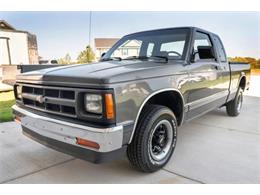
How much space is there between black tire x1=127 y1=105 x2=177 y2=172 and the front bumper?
25cm

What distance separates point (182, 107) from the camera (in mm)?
3008

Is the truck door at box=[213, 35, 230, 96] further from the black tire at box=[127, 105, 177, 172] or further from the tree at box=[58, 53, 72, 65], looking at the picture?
the tree at box=[58, 53, 72, 65]

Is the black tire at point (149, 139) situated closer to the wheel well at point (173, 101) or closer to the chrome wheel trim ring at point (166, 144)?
the chrome wheel trim ring at point (166, 144)

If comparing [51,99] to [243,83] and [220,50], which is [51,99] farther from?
[243,83]

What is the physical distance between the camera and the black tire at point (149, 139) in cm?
237

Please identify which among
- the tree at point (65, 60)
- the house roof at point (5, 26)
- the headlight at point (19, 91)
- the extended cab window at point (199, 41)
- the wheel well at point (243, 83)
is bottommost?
the wheel well at point (243, 83)

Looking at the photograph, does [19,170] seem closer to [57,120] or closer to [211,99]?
[57,120]

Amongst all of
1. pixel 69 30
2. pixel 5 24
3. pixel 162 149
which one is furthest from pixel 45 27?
pixel 162 149

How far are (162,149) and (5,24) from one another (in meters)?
11.7

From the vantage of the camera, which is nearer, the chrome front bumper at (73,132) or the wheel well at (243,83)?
the chrome front bumper at (73,132)

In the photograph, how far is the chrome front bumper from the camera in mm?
1957

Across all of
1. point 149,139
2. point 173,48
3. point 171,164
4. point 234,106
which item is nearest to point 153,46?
→ point 173,48

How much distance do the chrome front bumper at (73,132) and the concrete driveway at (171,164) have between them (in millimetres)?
548

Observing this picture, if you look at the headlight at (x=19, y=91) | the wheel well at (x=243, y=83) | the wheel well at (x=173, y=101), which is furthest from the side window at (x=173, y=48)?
the wheel well at (x=243, y=83)
